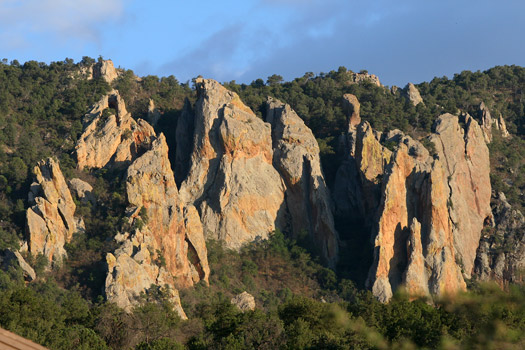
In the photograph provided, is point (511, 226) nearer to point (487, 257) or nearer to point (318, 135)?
point (487, 257)

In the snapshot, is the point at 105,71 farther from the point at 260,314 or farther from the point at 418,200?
the point at 260,314

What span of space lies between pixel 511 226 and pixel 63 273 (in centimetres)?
3407

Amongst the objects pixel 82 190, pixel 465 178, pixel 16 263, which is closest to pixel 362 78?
pixel 465 178

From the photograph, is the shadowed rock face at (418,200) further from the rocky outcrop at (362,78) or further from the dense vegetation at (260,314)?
the rocky outcrop at (362,78)

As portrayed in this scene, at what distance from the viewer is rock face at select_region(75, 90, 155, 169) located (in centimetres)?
6956

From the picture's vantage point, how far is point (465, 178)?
2899 inches

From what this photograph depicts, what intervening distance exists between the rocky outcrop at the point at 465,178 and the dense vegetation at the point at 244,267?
2.80 m

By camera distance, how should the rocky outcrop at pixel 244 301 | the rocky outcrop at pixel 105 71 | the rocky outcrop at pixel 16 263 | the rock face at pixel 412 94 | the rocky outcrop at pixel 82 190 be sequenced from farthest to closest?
the rock face at pixel 412 94
the rocky outcrop at pixel 105 71
the rocky outcrop at pixel 82 190
the rocky outcrop at pixel 244 301
the rocky outcrop at pixel 16 263

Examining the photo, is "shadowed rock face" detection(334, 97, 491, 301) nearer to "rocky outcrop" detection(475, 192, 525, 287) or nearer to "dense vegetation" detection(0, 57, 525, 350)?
"rocky outcrop" detection(475, 192, 525, 287)

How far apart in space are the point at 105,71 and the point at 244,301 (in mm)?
35495

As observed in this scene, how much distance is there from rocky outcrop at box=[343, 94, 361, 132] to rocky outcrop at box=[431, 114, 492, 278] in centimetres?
647

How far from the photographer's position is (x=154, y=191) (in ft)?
204

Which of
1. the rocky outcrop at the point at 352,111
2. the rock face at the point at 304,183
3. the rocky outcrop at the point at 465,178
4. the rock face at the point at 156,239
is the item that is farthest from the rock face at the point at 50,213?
the rocky outcrop at the point at 465,178

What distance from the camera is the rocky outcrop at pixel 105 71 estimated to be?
3354 inches
